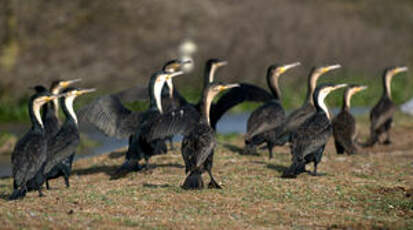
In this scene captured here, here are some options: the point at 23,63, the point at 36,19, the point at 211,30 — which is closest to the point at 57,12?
the point at 36,19

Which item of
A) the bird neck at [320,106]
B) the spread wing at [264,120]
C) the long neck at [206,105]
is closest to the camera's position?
the long neck at [206,105]

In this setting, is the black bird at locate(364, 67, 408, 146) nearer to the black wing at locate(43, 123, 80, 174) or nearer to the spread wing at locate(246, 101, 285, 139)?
the spread wing at locate(246, 101, 285, 139)

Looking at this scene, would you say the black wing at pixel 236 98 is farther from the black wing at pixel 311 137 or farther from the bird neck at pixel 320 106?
the black wing at pixel 311 137

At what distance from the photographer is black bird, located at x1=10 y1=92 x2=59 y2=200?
38.2 feet

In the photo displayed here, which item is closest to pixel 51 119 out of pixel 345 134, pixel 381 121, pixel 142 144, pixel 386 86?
pixel 142 144

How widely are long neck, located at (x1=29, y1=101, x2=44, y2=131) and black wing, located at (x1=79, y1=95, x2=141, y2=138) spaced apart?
2498 mm

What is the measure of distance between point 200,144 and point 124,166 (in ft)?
8.95

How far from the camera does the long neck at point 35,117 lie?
1279cm

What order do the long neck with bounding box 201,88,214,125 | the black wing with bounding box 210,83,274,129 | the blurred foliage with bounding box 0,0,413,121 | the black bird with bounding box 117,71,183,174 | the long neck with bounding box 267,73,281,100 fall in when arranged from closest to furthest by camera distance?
the long neck with bounding box 201,88,214,125
the black bird with bounding box 117,71,183,174
the black wing with bounding box 210,83,274,129
the long neck with bounding box 267,73,281,100
the blurred foliage with bounding box 0,0,413,121

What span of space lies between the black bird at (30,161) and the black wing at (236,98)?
17.7ft

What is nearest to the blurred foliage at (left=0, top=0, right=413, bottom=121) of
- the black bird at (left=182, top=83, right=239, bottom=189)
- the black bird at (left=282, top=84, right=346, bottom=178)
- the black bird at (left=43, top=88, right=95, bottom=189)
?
the black bird at (left=43, top=88, right=95, bottom=189)

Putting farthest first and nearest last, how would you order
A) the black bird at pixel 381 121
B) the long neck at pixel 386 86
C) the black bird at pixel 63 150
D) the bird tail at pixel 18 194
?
the long neck at pixel 386 86, the black bird at pixel 381 121, the black bird at pixel 63 150, the bird tail at pixel 18 194

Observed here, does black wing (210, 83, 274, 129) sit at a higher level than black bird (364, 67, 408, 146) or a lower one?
higher

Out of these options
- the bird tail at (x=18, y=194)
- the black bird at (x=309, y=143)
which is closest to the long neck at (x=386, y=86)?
the black bird at (x=309, y=143)
